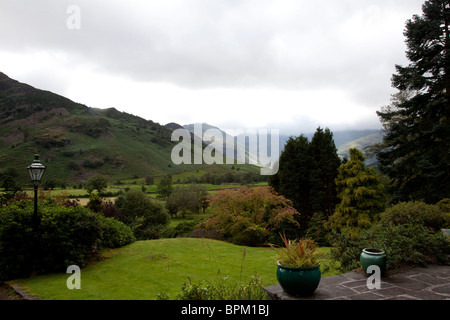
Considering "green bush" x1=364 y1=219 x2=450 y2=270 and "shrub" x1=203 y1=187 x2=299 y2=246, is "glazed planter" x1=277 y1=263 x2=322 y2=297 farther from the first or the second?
"shrub" x1=203 y1=187 x2=299 y2=246

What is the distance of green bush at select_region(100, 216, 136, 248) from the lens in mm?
9445

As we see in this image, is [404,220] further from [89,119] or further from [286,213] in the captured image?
[89,119]

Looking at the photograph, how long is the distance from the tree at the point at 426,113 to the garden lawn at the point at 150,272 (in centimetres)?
1017

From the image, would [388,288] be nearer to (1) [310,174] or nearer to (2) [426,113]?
(1) [310,174]

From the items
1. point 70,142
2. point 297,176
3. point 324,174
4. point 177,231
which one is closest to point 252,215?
point 297,176

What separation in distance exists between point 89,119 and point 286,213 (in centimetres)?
9827

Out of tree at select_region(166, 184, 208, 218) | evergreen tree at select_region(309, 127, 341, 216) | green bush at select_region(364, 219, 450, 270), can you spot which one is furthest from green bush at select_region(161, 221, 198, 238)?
green bush at select_region(364, 219, 450, 270)

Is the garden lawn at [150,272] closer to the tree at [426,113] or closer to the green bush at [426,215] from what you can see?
the green bush at [426,215]

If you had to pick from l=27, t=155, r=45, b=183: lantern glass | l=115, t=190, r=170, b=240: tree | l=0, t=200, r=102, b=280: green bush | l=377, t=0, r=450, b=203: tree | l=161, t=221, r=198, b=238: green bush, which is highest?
l=377, t=0, r=450, b=203: tree

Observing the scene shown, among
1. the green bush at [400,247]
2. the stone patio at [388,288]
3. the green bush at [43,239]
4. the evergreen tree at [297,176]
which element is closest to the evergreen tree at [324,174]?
the evergreen tree at [297,176]

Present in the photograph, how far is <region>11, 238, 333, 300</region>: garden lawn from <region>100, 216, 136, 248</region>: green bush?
39 centimetres
